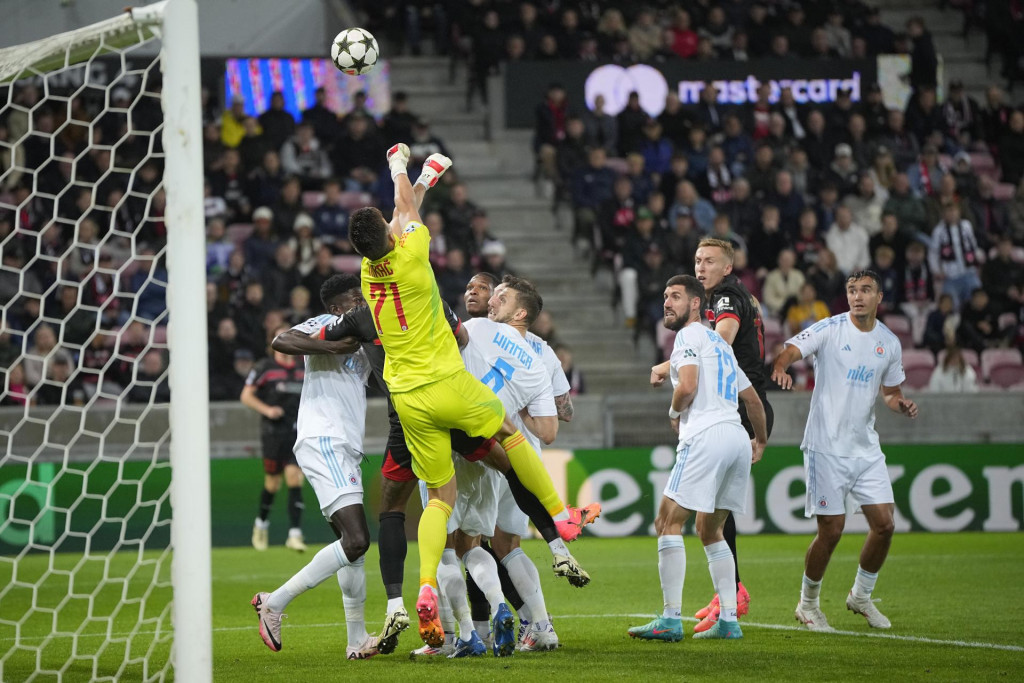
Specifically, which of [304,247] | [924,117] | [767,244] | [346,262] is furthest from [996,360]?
[304,247]

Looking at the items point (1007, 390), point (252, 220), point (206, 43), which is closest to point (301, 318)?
point (252, 220)

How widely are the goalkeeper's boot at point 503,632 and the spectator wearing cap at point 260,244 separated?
1042cm

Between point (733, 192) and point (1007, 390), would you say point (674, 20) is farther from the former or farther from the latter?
point (1007, 390)

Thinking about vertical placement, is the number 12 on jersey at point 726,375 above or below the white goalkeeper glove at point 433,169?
below

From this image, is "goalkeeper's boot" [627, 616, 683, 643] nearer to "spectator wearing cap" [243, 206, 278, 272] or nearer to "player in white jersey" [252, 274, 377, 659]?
"player in white jersey" [252, 274, 377, 659]

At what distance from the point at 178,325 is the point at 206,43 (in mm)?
13799

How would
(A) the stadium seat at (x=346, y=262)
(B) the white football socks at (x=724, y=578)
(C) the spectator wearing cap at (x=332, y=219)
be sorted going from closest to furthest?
(B) the white football socks at (x=724, y=578) < (A) the stadium seat at (x=346, y=262) < (C) the spectator wearing cap at (x=332, y=219)

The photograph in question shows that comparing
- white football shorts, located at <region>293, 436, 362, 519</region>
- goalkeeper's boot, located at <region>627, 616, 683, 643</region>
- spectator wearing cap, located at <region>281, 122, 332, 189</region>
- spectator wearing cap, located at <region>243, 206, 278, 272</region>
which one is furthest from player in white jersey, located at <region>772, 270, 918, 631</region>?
spectator wearing cap, located at <region>281, 122, 332, 189</region>

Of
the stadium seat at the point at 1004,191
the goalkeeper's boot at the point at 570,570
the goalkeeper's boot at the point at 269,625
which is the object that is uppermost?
the stadium seat at the point at 1004,191

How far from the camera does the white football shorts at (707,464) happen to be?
7.27 metres

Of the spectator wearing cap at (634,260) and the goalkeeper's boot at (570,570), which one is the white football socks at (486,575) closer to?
the goalkeeper's boot at (570,570)

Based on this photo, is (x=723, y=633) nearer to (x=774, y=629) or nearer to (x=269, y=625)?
(x=774, y=629)

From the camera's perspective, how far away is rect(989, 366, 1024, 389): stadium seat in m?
A: 16.6

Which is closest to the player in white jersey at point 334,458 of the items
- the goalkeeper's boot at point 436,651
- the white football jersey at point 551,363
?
the goalkeeper's boot at point 436,651
